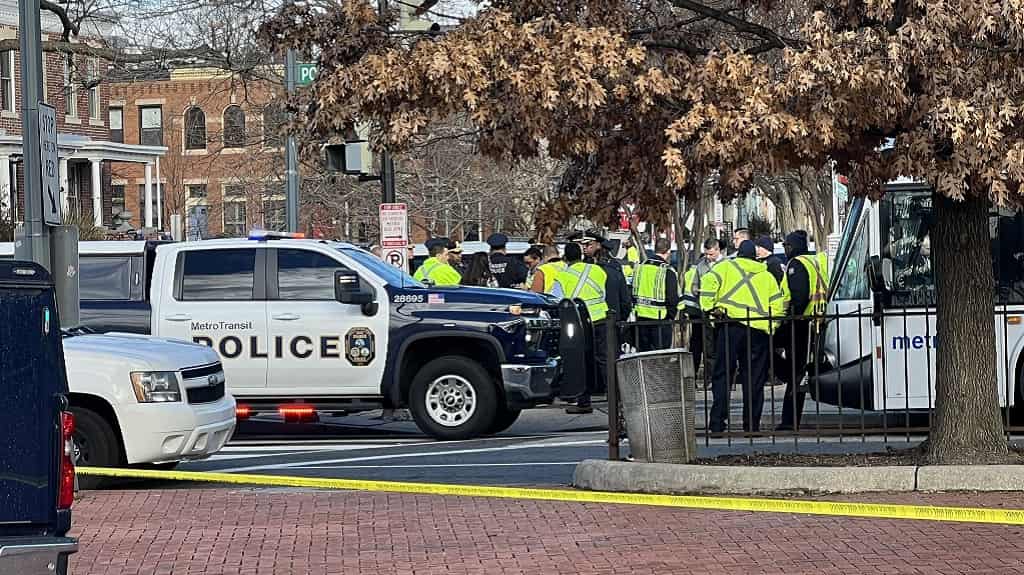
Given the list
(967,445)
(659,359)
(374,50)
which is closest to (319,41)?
(374,50)

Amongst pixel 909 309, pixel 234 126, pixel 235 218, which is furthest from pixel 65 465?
pixel 235 218

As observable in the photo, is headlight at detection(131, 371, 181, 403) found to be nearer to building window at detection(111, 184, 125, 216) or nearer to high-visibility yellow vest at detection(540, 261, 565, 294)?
high-visibility yellow vest at detection(540, 261, 565, 294)

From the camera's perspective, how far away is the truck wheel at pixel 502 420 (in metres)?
15.7

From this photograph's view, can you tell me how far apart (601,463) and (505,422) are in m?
4.91

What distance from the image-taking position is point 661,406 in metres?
11.0

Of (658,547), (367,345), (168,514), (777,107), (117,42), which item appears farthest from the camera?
(117,42)

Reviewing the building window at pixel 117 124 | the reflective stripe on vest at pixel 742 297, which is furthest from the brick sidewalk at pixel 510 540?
the building window at pixel 117 124

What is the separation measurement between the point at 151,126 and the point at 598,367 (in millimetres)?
40027

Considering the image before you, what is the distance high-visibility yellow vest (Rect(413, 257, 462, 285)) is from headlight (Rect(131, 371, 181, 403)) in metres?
7.78

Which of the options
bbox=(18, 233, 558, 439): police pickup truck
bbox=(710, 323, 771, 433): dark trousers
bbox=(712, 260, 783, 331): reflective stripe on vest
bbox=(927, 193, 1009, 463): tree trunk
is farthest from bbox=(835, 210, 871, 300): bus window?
bbox=(927, 193, 1009, 463): tree trunk

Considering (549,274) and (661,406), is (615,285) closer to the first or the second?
(549,274)

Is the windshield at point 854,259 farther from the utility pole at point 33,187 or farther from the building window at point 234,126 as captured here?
the building window at point 234,126

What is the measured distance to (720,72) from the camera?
9938mm

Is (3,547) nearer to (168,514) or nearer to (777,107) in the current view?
(168,514)
